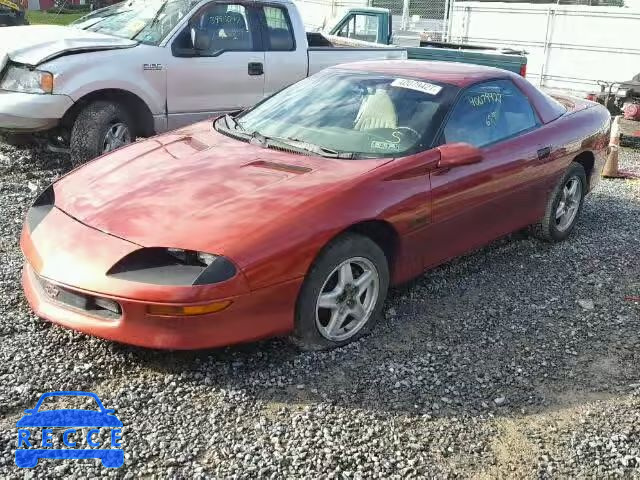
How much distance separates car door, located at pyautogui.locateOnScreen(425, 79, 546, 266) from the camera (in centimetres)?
406

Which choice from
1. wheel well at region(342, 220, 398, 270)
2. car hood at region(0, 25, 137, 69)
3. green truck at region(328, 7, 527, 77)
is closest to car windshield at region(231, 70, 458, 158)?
wheel well at region(342, 220, 398, 270)

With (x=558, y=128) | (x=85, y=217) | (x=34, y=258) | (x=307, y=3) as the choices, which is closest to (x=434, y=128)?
(x=558, y=128)

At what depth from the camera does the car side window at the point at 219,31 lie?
6906 mm

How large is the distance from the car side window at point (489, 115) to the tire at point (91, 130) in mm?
3557

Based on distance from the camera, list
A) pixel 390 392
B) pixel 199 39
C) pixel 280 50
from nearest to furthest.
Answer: pixel 390 392, pixel 199 39, pixel 280 50

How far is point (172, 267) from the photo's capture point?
3.12m

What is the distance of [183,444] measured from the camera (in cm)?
278

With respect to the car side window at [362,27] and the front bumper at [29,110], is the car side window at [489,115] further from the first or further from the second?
the car side window at [362,27]

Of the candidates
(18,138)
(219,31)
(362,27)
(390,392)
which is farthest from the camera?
(362,27)

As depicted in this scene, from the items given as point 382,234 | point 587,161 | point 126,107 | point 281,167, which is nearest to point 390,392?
point 382,234

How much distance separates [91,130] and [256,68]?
2.01 meters

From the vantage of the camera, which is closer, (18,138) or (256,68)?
(18,138)

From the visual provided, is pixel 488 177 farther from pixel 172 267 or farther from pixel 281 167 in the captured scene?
pixel 172 267

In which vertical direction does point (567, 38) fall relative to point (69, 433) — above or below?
above
